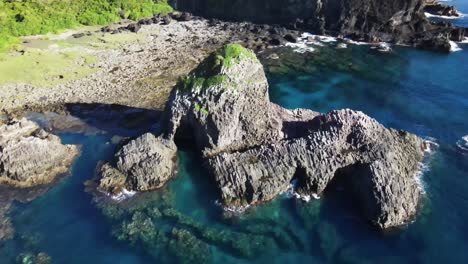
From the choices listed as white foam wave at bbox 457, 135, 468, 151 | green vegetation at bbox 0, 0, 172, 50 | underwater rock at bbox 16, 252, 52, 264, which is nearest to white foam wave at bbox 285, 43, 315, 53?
white foam wave at bbox 457, 135, 468, 151

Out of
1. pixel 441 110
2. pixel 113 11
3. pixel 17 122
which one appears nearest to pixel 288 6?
pixel 113 11

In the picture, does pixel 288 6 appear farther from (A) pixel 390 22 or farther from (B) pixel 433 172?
(B) pixel 433 172

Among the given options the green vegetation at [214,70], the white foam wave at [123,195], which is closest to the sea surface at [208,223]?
the white foam wave at [123,195]

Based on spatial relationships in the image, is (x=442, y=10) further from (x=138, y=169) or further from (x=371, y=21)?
(x=138, y=169)

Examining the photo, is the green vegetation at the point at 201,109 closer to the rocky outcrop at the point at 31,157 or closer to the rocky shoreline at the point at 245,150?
the rocky shoreline at the point at 245,150

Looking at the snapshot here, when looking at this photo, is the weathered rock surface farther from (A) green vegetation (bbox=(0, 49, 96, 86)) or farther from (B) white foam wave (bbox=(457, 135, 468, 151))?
(B) white foam wave (bbox=(457, 135, 468, 151))

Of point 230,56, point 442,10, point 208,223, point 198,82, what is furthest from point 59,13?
point 442,10
